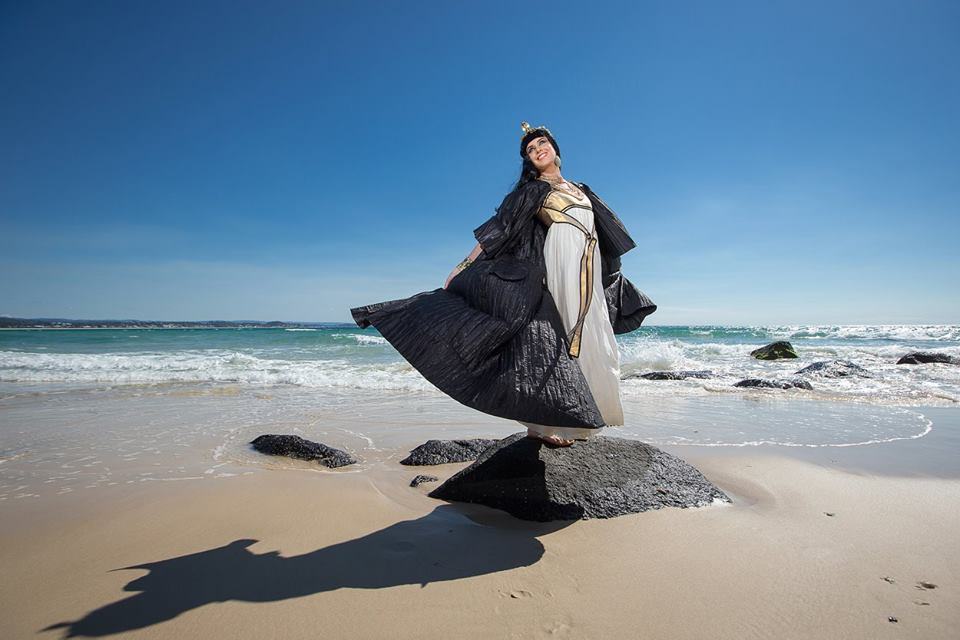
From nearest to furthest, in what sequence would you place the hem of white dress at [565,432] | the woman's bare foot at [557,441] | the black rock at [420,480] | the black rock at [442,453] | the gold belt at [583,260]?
the hem of white dress at [565,432], the gold belt at [583,260], the woman's bare foot at [557,441], the black rock at [420,480], the black rock at [442,453]

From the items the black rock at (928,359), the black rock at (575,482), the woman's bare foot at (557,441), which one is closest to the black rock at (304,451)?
the black rock at (575,482)

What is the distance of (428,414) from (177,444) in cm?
322

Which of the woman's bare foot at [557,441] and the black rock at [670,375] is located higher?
the woman's bare foot at [557,441]

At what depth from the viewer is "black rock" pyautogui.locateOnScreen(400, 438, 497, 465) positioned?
450cm

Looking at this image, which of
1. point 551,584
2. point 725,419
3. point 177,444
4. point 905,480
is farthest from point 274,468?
point 725,419

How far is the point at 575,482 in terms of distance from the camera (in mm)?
3174

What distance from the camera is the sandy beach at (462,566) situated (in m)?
1.91

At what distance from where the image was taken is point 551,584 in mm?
2203

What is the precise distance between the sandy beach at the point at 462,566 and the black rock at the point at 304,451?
2.99 feet

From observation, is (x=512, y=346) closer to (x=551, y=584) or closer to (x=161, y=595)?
(x=551, y=584)

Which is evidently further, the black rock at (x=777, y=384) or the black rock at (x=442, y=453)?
the black rock at (x=777, y=384)

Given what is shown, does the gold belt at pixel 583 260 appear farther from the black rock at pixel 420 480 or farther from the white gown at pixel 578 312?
the black rock at pixel 420 480

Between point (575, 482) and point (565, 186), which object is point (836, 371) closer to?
point (575, 482)

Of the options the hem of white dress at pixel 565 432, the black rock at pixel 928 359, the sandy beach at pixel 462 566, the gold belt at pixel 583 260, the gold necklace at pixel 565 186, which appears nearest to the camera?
the sandy beach at pixel 462 566
